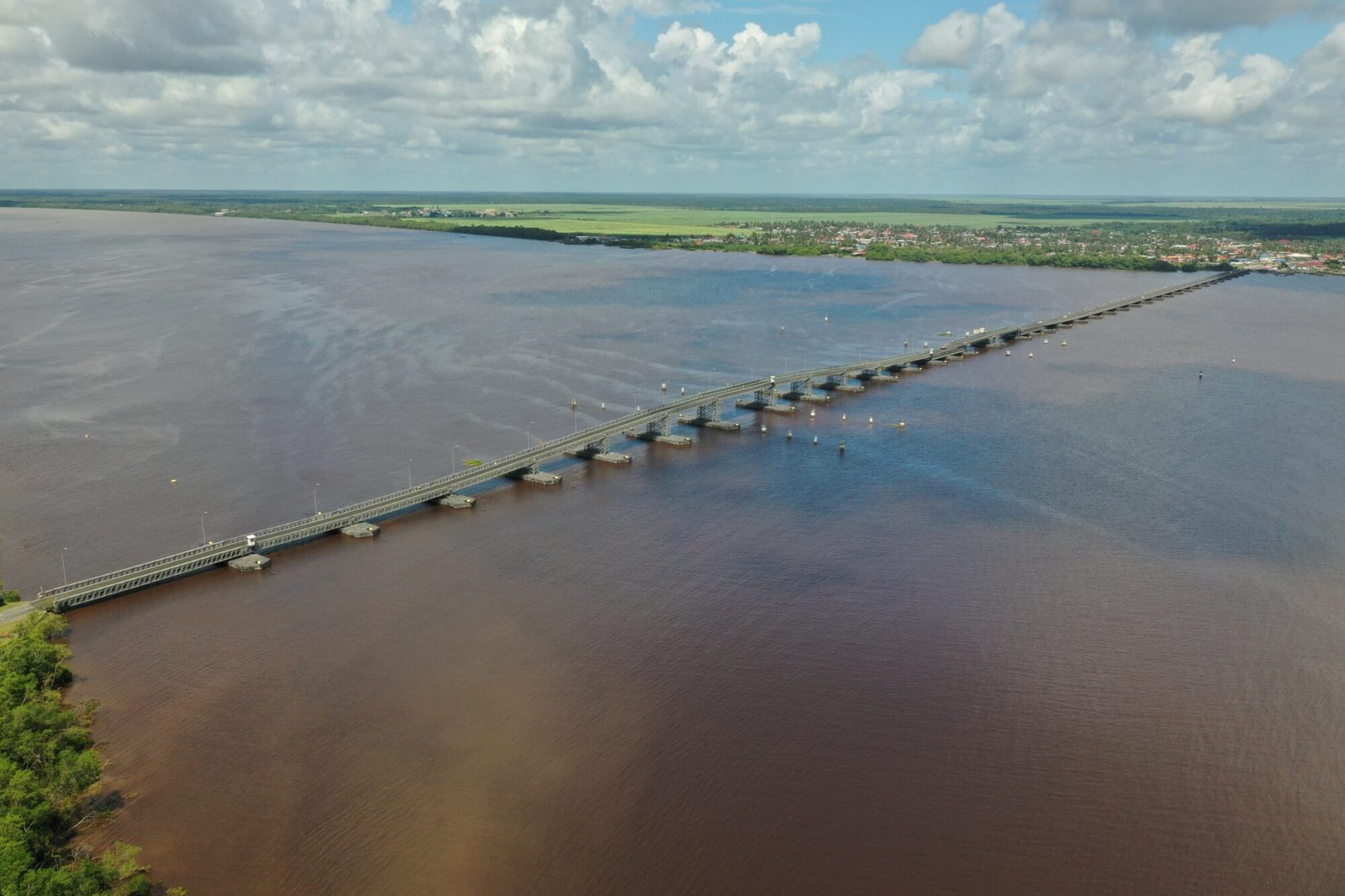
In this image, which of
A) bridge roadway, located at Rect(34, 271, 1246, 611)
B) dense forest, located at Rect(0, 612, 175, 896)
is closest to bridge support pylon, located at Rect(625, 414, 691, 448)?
bridge roadway, located at Rect(34, 271, 1246, 611)

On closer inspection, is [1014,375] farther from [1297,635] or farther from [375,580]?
[375,580]

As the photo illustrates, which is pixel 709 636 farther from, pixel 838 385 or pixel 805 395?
pixel 838 385

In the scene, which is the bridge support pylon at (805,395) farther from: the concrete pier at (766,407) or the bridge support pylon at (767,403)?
the concrete pier at (766,407)

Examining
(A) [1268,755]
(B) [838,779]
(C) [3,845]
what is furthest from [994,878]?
(C) [3,845]

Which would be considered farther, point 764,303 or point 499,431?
point 764,303

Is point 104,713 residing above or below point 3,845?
below

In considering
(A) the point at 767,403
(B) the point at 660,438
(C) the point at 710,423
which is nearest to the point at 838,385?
(A) the point at 767,403

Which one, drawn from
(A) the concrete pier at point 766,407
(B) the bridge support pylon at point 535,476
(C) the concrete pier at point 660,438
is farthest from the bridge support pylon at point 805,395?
(B) the bridge support pylon at point 535,476
